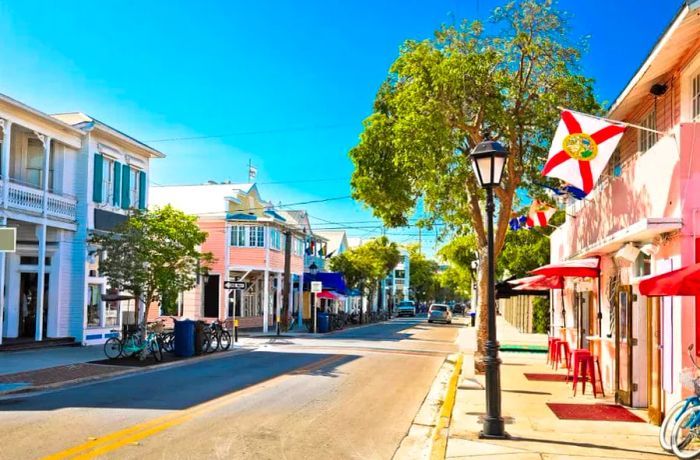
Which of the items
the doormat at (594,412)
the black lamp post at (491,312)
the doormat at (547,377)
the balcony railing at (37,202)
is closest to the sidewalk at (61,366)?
the balcony railing at (37,202)

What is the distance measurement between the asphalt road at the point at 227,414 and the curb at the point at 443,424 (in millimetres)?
542

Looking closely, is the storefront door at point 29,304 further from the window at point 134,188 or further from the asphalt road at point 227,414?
the asphalt road at point 227,414

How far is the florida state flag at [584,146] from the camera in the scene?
10.7m

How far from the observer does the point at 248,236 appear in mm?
41875

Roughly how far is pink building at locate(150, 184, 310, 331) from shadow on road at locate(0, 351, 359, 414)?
732 inches

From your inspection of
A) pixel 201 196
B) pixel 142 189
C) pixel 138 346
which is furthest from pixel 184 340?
pixel 201 196

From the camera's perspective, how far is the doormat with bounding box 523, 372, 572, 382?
650 inches

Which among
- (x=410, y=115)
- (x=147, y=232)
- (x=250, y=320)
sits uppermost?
(x=410, y=115)

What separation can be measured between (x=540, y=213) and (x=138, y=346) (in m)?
12.0

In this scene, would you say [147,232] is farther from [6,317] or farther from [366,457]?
[366,457]

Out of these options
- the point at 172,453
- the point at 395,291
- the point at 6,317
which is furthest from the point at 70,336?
the point at 395,291

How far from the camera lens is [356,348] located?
26594 mm

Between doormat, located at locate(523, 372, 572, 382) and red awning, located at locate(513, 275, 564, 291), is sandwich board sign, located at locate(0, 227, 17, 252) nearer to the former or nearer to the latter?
doormat, located at locate(523, 372, 572, 382)

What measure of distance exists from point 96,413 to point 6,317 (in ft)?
50.7
